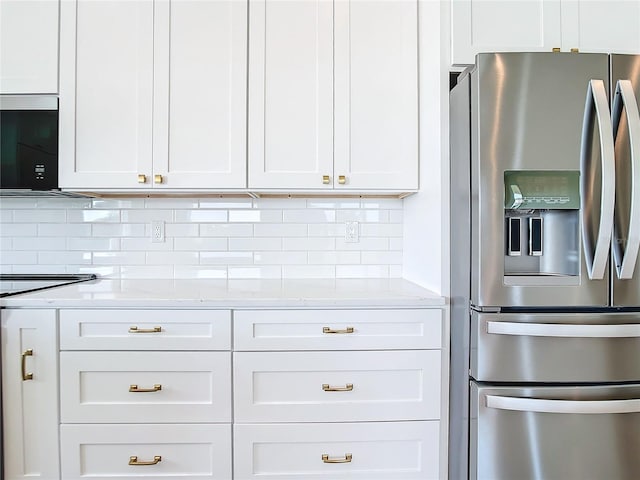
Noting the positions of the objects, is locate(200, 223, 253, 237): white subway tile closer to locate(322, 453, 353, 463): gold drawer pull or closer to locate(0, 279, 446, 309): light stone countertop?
locate(0, 279, 446, 309): light stone countertop

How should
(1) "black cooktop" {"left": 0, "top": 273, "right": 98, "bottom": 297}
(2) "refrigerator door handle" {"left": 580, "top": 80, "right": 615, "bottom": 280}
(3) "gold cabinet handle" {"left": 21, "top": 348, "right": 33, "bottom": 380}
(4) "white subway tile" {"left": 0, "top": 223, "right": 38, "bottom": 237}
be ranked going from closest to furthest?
(2) "refrigerator door handle" {"left": 580, "top": 80, "right": 615, "bottom": 280} < (3) "gold cabinet handle" {"left": 21, "top": 348, "right": 33, "bottom": 380} < (1) "black cooktop" {"left": 0, "top": 273, "right": 98, "bottom": 297} < (4) "white subway tile" {"left": 0, "top": 223, "right": 38, "bottom": 237}

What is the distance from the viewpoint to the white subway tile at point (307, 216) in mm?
2146

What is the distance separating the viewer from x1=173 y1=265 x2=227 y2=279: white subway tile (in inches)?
83.7

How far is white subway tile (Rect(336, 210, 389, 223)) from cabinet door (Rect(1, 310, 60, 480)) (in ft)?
4.43

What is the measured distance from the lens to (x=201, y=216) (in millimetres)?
2133

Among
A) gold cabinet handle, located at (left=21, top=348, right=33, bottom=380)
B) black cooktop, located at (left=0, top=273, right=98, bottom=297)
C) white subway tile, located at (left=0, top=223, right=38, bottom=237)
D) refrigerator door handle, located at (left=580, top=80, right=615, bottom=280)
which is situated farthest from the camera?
white subway tile, located at (left=0, top=223, right=38, bottom=237)

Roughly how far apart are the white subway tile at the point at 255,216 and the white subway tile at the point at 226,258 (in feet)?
0.59

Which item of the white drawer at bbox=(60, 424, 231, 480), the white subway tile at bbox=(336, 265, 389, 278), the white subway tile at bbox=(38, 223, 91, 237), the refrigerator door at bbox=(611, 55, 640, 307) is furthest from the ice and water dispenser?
the white subway tile at bbox=(38, 223, 91, 237)

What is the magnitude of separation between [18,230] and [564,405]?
254cm

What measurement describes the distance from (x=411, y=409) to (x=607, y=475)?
25.5 inches

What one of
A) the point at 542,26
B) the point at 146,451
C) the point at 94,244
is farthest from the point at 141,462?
the point at 542,26

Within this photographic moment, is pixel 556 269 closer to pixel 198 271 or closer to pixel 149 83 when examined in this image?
pixel 198 271

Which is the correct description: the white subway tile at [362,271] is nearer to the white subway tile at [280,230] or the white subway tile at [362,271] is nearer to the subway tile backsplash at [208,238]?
the subway tile backsplash at [208,238]

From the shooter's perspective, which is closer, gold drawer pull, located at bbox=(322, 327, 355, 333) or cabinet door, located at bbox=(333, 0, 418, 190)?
gold drawer pull, located at bbox=(322, 327, 355, 333)
